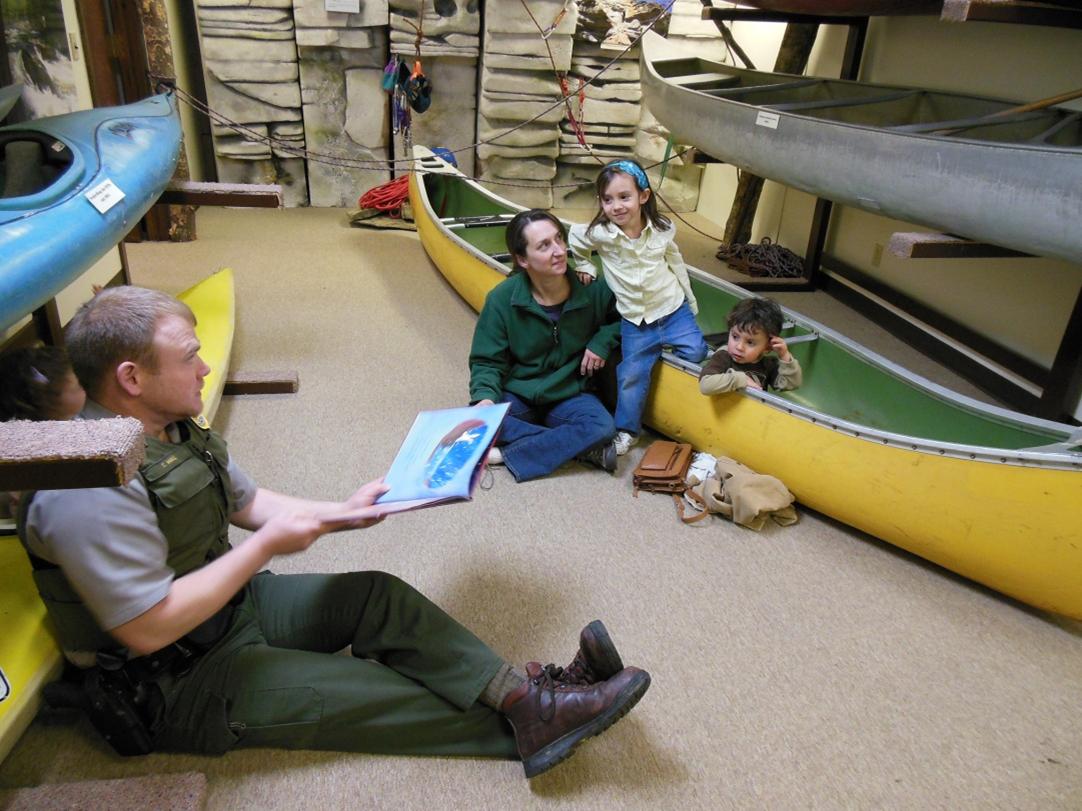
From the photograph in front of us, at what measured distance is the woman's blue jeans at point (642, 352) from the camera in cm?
274

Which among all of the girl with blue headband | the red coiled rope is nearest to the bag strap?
the girl with blue headband

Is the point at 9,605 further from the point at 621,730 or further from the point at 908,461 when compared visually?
the point at 908,461

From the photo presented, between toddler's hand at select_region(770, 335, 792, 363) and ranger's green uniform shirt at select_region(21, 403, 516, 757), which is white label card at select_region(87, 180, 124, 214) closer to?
ranger's green uniform shirt at select_region(21, 403, 516, 757)

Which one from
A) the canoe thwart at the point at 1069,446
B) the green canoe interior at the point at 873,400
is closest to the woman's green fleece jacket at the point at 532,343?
the green canoe interior at the point at 873,400

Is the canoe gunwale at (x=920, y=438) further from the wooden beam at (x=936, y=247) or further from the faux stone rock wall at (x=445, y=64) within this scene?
the faux stone rock wall at (x=445, y=64)

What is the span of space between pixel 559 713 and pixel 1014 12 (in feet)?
9.49

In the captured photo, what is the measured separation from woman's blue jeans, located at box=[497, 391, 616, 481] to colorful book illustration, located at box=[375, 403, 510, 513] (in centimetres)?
91

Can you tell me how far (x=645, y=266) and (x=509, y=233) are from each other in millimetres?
514

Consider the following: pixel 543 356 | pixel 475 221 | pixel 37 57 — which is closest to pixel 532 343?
pixel 543 356

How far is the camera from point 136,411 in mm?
1303

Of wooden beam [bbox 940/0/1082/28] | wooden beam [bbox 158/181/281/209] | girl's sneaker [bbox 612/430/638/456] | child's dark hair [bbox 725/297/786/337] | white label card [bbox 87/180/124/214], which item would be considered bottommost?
girl's sneaker [bbox 612/430/638/456]

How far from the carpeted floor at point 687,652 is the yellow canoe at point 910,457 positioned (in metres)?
0.16

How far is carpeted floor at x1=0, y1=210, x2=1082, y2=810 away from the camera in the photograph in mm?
1558

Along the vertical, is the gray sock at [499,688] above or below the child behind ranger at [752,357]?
below
